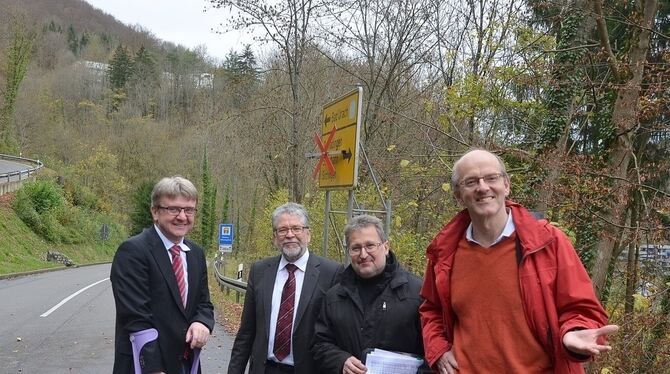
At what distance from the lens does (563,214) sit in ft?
26.3

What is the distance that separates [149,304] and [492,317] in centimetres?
183

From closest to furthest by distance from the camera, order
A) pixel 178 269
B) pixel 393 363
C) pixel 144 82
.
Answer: pixel 393 363
pixel 178 269
pixel 144 82

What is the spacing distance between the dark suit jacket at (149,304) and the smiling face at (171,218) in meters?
0.07

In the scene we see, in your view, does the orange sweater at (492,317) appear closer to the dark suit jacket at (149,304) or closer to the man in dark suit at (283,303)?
the man in dark suit at (283,303)

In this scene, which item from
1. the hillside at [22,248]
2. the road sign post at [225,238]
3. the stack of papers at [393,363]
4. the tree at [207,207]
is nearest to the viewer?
the stack of papers at [393,363]

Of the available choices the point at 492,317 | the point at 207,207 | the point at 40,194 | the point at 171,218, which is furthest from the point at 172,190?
the point at 207,207

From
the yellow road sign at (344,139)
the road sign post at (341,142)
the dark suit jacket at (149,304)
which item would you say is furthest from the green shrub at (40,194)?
the dark suit jacket at (149,304)

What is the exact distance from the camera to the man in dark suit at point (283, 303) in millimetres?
3650

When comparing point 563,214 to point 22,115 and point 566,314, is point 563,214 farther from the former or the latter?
point 22,115

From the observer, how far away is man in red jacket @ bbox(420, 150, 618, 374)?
2.36 metres

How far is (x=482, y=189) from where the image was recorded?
2605 millimetres

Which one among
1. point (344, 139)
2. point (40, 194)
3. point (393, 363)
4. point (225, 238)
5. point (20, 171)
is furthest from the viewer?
point (20, 171)

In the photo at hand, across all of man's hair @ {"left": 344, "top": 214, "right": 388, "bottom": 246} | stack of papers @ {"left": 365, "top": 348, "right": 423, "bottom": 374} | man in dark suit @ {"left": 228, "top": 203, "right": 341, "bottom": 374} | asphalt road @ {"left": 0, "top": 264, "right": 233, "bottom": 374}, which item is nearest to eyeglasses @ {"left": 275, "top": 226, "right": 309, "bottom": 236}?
man in dark suit @ {"left": 228, "top": 203, "right": 341, "bottom": 374}

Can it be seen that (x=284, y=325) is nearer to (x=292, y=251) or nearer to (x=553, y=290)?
(x=292, y=251)
